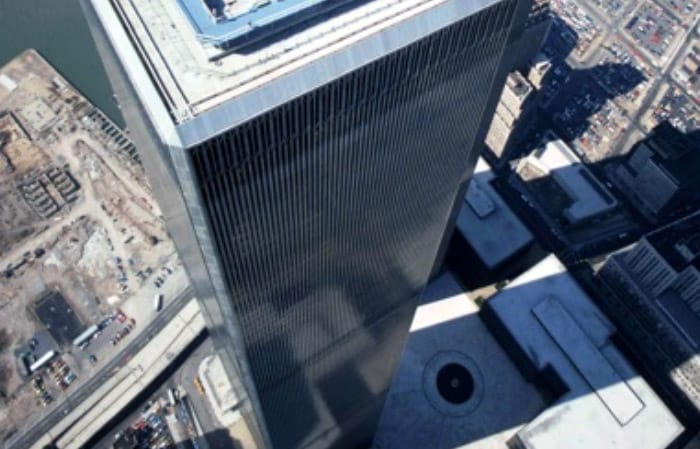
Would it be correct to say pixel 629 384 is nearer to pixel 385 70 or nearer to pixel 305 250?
pixel 305 250

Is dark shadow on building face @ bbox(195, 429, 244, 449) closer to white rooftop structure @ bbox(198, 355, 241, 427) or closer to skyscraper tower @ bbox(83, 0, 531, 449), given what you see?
white rooftop structure @ bbox(198, 355, 241, 427)

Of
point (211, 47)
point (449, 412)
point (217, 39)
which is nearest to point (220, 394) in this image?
point (449, 412)

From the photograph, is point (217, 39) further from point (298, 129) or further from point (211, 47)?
point (298, 129)

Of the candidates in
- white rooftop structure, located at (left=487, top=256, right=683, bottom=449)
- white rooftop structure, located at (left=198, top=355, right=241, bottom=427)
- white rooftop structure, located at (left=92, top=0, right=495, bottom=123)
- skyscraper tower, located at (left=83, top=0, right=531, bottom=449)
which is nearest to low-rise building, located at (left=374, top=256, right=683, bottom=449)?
white rooftop structure, located at (left=487, top=256, right=683, bottom=449)

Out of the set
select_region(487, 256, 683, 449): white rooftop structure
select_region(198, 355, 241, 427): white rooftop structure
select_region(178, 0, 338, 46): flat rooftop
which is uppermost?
select_region(198, 355, 241, 427): white rooftop structure

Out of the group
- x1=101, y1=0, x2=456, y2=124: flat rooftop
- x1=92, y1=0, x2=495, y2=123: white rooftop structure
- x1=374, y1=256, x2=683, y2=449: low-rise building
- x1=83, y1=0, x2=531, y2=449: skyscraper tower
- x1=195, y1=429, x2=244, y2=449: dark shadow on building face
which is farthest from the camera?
x1=195, y1=429, x2=244, y2=449: dark shadow on building face

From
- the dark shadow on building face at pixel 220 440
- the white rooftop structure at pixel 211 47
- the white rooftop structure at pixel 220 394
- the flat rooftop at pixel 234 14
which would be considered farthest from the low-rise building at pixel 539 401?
the flat rooftop at pixel 234 14

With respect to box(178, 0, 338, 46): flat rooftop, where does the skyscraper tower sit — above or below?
below
